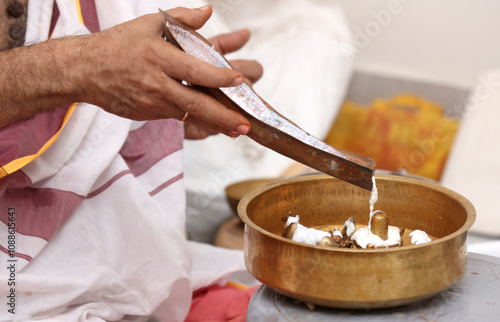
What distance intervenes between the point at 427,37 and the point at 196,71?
94.2 inches

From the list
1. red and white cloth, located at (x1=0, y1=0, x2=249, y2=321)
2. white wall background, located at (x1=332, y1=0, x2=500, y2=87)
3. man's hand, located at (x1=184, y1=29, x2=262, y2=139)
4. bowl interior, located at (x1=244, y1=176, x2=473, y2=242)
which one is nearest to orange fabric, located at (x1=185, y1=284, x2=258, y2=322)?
red and white cloth, located at (x1=0, y1=0, x2=249, y2=321)

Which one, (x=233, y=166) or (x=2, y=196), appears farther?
(x=233, y=166)

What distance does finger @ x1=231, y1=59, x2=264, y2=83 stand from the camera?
1.44 m

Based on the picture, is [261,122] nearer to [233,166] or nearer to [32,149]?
[32,149]

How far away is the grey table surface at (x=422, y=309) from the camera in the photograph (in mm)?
940

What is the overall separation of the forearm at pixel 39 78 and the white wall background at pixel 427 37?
2.30m

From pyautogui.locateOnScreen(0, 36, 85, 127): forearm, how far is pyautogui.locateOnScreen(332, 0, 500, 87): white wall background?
90.5 inches

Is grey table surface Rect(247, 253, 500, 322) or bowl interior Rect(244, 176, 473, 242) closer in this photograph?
grey table surface Rect(247, 253, 500, 322)

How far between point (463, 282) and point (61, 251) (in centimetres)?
79

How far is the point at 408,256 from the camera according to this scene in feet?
2.88

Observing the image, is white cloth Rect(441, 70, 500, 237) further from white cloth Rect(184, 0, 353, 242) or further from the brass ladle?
the brass ladle

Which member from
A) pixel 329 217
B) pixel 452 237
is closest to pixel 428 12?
pixel 329 217

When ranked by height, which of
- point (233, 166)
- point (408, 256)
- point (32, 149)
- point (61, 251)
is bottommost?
point (233, 166)

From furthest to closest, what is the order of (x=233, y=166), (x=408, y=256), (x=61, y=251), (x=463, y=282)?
(x=233, y=166) < (x=61, y=251) < (x=463, y=282) < (x=408, y=256)
